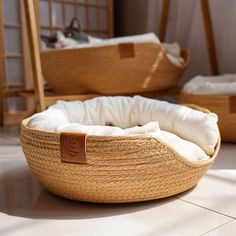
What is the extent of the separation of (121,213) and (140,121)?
47 centimetres

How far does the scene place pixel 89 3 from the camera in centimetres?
249

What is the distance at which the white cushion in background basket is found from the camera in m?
0.87

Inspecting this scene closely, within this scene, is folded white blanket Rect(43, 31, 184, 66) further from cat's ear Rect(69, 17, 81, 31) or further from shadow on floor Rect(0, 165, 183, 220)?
shadow on floor Rect(0, 165, 183, 220)

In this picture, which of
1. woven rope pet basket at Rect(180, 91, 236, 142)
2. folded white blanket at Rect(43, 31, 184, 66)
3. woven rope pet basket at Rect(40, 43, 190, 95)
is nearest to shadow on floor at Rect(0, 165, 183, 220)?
woven rope pet basket at Rect(180, 91, 236, 142)

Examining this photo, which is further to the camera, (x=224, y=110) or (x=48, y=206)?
(x=224, y=110)

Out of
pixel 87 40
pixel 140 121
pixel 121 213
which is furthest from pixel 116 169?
pixel 87 40

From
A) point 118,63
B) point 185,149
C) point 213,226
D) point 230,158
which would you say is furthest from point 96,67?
point 213,226

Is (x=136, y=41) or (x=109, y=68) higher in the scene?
(x=136, y=41)

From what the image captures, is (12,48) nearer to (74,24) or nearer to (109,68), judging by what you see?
(74,24)

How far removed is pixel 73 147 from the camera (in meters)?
0.79

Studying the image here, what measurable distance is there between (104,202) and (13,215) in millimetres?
209

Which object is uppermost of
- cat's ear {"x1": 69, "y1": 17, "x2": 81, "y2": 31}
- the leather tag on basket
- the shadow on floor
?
cat's ear {"x1": 69, "y1": 17, "x2": 81, "y2": 31}

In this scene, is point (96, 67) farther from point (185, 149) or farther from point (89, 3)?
point (89, 3)

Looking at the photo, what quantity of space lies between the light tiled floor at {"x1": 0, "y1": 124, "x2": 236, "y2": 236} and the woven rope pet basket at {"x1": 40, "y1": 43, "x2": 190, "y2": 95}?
0.74m
